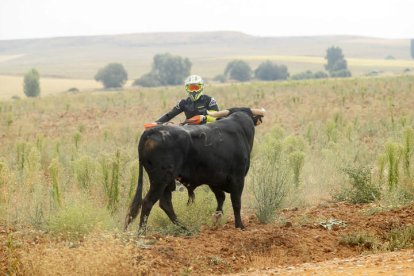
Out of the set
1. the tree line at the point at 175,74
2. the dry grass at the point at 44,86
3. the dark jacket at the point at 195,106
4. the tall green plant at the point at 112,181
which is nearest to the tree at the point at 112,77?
the tree line at the point at 175,74

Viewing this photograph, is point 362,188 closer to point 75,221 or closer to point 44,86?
point 75,221

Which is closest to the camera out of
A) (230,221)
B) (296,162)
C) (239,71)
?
(230,221)

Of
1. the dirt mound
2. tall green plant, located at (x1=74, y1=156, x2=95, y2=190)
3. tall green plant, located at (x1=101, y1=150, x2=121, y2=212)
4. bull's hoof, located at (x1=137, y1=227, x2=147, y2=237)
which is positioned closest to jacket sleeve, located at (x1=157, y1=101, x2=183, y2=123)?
tall green plant, located at (x1=101, y1=150, x2=121, y2=212)

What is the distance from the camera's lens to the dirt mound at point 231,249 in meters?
7.34

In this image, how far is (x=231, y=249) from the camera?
863cm

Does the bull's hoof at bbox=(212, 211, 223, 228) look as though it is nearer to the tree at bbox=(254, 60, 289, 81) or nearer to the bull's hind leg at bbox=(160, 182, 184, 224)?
the bull's hind leg at bbox=(160, 182, 184, 224)

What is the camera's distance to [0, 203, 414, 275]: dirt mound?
7.34 metres

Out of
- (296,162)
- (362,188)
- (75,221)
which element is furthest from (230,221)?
(296,162)

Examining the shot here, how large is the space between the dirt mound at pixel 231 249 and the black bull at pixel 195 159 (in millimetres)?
539

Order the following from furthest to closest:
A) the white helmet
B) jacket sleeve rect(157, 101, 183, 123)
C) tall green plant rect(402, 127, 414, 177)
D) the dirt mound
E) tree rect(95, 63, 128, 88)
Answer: tree rect(95, 63, 128, 88) → tall green plant rect(402, 127, 414, 177) → the white helmet → jacket sleeve rect(157, 101, 183, 123) → the dirt mound

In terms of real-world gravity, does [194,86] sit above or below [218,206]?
above

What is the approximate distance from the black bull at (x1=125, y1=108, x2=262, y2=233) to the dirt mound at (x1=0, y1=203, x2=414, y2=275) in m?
0.54

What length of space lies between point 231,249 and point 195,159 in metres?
1.41

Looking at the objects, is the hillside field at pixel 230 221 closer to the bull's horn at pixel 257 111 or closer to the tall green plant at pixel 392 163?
the tall green plant at pixel 392 163
